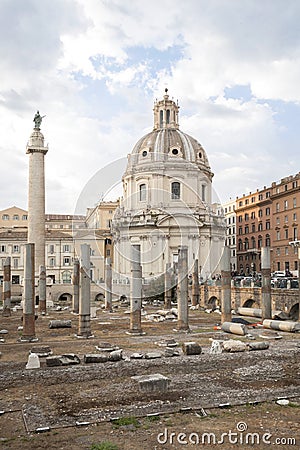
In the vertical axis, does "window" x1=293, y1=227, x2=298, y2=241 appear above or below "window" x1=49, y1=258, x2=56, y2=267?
above

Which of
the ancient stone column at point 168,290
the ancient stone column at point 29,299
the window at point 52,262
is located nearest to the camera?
the ancient stone column at point 29,299

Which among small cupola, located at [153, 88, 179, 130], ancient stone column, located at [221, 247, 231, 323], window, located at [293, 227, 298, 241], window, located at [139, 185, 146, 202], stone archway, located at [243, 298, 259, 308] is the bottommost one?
stone archway, located at [243, 298, 259, 308]

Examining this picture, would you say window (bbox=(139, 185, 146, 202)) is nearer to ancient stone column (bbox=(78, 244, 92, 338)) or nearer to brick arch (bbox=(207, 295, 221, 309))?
brick arch (bbox=(207, 295, 221, 309))

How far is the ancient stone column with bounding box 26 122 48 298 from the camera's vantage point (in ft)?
144

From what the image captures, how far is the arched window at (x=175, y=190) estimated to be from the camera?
6392 cm

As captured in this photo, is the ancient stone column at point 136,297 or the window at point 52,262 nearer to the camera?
the ancient stone column at point 136,297

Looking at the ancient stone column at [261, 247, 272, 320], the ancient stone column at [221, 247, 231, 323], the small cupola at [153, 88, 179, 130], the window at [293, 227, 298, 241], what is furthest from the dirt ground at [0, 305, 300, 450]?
the small cupola at [153, 88, 179, 130]

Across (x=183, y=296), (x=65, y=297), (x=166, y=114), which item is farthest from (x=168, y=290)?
(x=166, y=114)

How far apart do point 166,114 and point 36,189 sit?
105ft

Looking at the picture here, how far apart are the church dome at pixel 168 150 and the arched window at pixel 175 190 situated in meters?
2.66

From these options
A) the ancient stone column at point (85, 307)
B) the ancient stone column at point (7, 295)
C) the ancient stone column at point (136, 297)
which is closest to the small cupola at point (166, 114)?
the ancient stone column at point (7, 295)

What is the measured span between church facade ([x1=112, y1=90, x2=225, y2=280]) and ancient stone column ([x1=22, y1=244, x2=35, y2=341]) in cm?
3643

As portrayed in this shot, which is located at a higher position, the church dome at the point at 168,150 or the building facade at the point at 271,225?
the church dome at the point at 168,150

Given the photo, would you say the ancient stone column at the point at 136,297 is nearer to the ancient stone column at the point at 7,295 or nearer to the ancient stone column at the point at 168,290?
the ancient stone column at the point at 7,295
